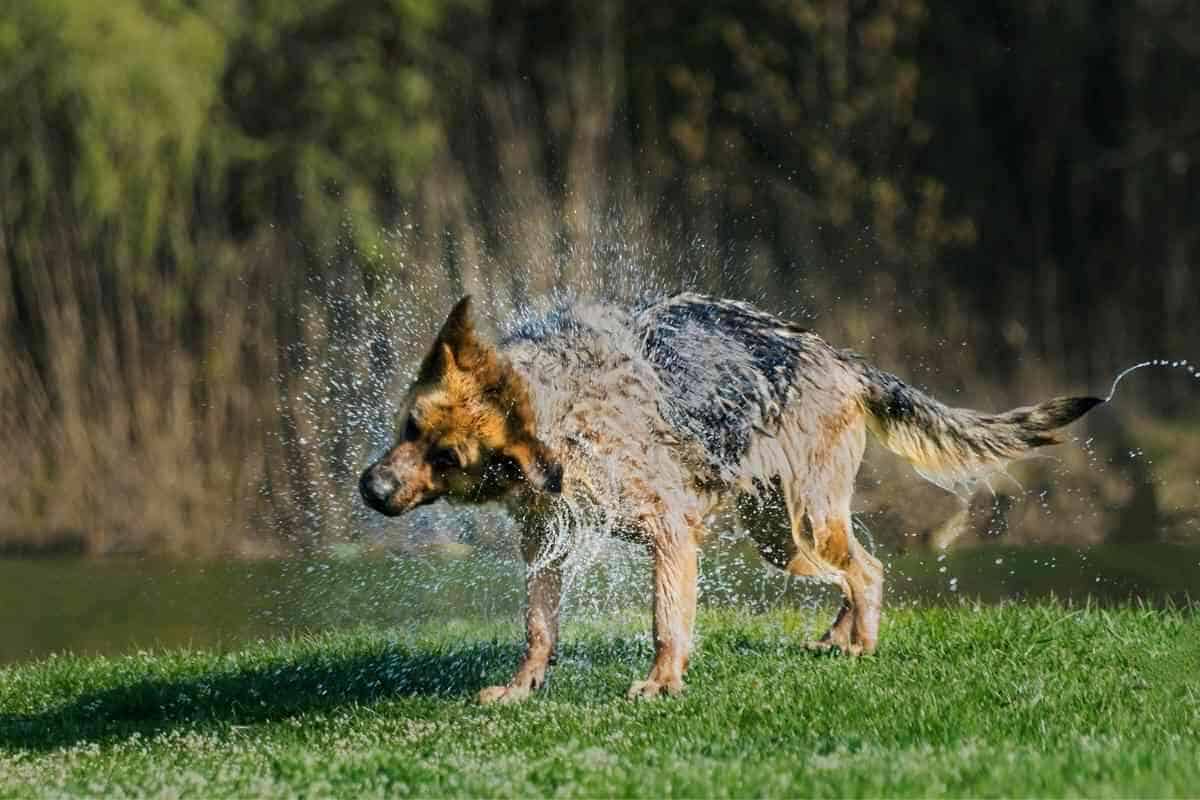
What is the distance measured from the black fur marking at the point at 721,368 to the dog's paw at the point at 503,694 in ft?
Answer: 4.09

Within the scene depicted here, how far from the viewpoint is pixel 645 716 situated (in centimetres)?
716

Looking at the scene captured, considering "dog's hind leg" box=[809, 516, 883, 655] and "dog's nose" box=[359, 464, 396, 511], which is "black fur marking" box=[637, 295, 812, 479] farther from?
"dog's nose" box=[359, 464, 396, 511]

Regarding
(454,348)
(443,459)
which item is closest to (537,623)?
(443,459)

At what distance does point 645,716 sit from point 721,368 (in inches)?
68.3

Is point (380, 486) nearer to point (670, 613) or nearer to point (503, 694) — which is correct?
point (503, 694)

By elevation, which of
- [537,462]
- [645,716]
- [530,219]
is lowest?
[645,716]

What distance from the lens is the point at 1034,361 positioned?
1697cm

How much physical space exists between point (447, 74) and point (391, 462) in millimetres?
11083

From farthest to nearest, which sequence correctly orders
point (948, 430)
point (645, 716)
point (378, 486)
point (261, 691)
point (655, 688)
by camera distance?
1. point (948, 430)
2. point (261, 691)
3. point (655, 688)
4. point (378, 486)
5. point (645, 716)

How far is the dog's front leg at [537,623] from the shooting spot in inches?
310

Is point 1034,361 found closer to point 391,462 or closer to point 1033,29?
point 1033,29

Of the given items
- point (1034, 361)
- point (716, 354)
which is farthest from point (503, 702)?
point (1034, 361)

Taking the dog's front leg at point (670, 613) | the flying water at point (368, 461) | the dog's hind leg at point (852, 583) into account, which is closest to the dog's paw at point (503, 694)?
the dog's front leg at point (670, 613)

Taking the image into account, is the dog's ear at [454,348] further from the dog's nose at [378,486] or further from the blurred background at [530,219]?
the blurred background at [530,219]
